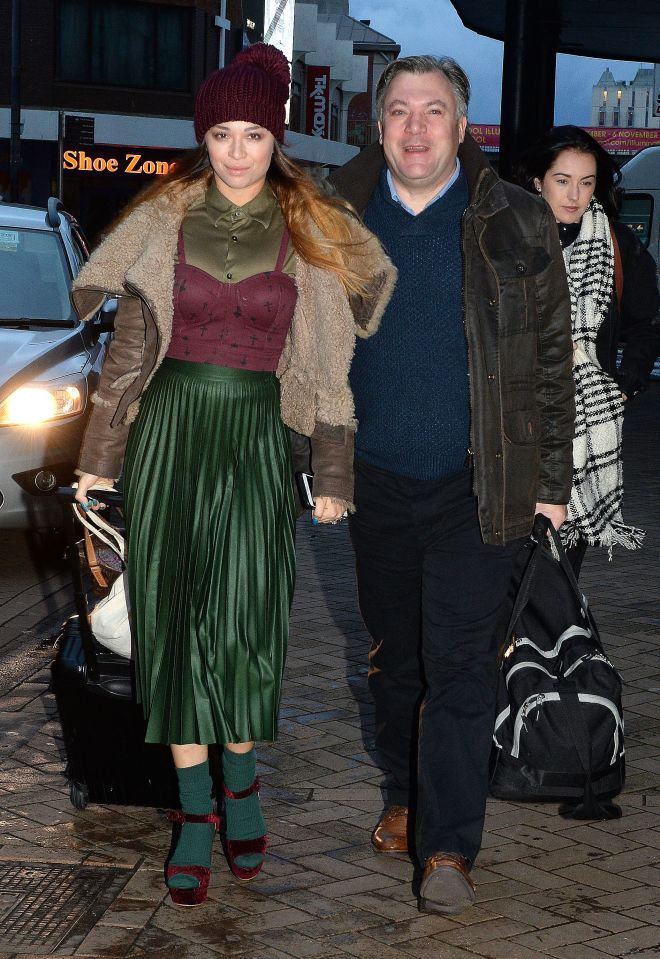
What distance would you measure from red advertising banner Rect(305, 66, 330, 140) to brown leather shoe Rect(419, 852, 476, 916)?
53.1 metres

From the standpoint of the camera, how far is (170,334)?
380cm

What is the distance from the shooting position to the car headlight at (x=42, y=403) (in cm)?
789

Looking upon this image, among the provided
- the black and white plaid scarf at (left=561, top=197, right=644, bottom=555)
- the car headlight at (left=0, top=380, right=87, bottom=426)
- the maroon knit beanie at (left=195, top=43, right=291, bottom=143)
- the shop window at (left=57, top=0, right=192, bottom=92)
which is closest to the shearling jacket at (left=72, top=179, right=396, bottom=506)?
the maroon knit beanie at (left=195, top=43, right=291, bottom=143)

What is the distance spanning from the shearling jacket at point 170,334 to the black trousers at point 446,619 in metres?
0.17

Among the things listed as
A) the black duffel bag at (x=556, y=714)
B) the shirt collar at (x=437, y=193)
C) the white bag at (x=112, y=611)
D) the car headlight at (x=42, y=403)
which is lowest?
the black duffel bag at (x=556, y=714)

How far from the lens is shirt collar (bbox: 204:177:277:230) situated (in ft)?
12.8

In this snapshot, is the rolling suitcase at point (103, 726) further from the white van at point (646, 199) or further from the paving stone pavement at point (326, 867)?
the white van at point (646, 199)

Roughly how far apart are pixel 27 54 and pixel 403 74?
3547 cm

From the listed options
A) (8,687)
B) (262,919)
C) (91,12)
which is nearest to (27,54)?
(91,12)

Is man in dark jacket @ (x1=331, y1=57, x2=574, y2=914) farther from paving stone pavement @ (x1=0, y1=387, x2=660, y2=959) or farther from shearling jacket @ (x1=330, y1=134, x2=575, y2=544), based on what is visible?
paving stone pavement @ (x1=0, y1=387, x2=660, y2=959)

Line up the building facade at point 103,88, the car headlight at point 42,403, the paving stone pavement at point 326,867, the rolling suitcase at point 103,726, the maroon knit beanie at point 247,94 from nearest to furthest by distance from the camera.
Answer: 1. the paving stone pavement at point 326,867
2. the maroon knit beanie at point 247,94
3. the rolling suitcase at point 103,726
4. the car headlight at point 42,403
5. the building facade at point 103,88

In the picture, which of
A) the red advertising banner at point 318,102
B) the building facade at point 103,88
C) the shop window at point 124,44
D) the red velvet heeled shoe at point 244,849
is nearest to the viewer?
the red velvet heeled shoe at point 244,849

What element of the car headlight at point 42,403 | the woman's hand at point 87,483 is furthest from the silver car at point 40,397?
the woman's hand at point 87,483

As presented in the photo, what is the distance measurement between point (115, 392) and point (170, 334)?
0.75ft
